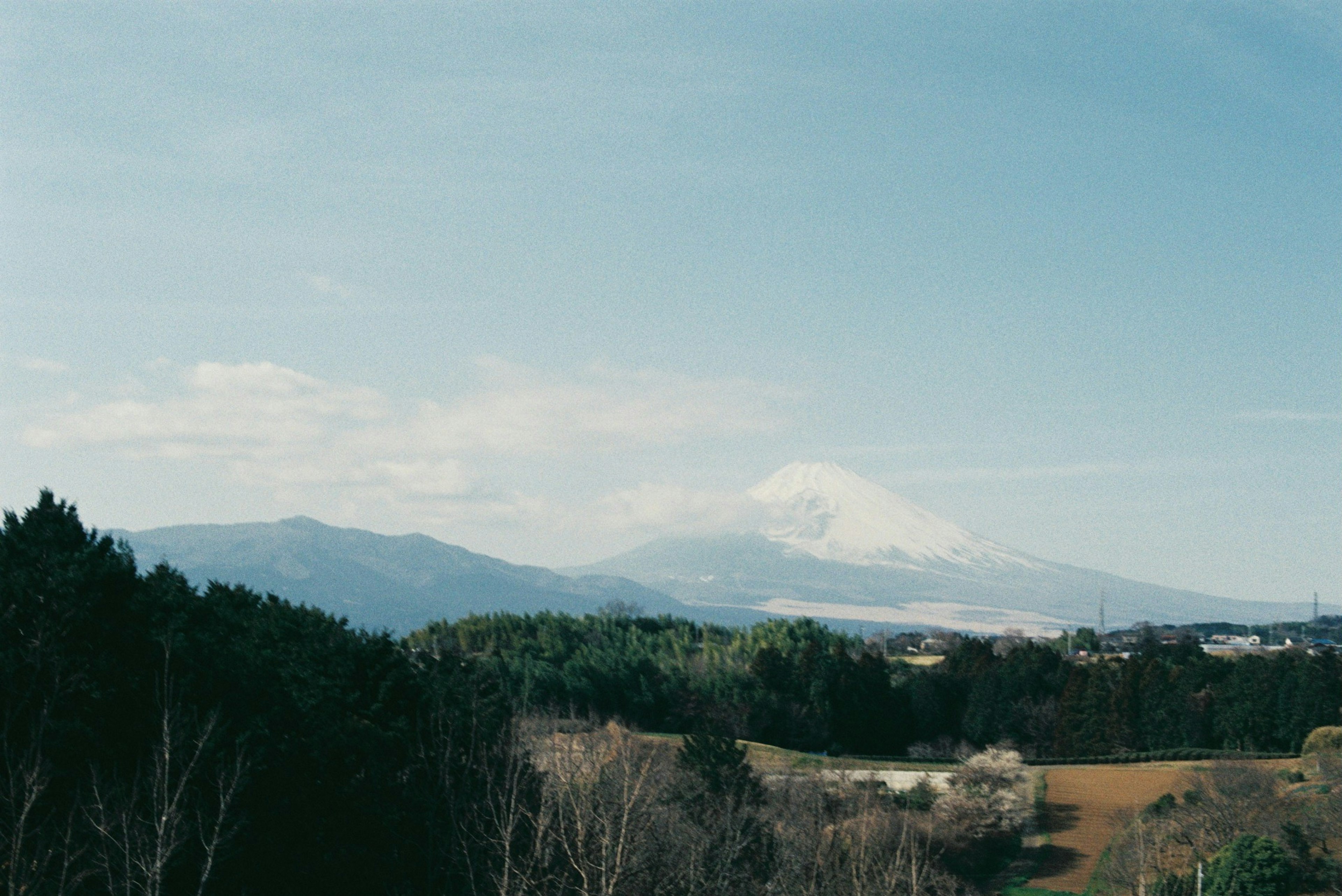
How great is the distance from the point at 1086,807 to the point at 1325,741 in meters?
12.0

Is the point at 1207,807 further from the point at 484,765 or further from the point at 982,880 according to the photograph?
the point at 484,765

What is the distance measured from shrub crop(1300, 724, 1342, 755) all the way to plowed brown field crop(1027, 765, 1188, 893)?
5.63 metres

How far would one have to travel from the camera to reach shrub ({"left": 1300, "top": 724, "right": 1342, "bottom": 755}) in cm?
5219

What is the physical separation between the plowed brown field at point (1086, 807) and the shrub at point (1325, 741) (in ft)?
18.5

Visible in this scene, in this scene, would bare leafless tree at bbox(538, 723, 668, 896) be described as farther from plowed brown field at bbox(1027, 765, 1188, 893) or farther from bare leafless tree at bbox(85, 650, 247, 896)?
plowed brown field at bbox(1027, 765, 1188, 893)

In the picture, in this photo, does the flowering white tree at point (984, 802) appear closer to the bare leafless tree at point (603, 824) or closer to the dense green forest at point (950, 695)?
the dense green forest at point (950, 695)

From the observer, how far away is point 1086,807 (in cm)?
4984

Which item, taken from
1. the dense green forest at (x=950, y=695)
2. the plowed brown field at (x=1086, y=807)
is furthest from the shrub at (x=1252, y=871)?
the dense green forest at (x=950, y=695)

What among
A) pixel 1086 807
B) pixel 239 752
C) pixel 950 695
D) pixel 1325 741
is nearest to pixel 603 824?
pixel 239 752

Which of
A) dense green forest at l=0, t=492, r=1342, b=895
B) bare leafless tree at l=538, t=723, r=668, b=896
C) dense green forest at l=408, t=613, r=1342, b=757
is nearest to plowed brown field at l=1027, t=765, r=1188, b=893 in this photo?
dense green forest at l=408, t=613, r=1342, b=757

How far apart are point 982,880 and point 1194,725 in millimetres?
29458

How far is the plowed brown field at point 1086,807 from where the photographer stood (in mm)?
42594

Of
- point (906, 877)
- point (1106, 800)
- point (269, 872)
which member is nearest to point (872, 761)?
point (1106, 800)

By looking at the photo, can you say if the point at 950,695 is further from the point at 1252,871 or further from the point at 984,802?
the point at 1252,871
